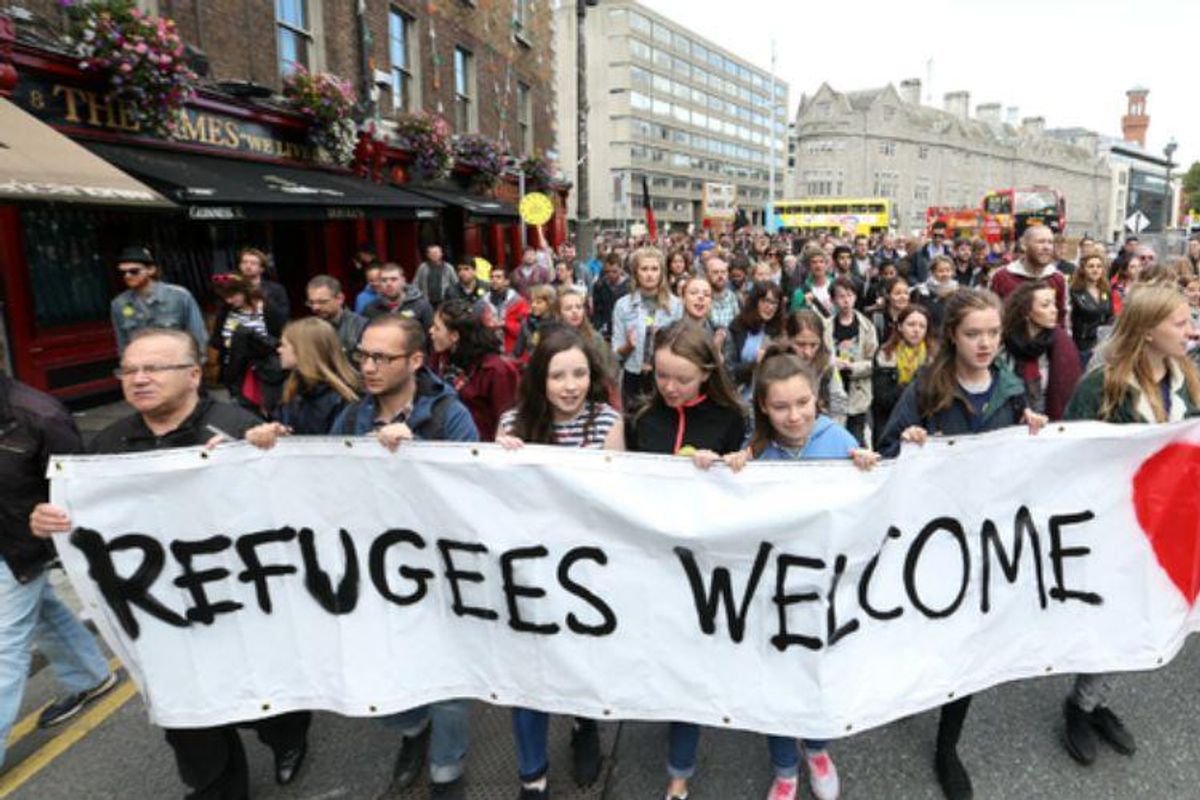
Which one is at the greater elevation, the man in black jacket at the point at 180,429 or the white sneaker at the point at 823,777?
the man in black jacket at the point at 180,429

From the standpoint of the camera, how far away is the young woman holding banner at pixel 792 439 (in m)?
2.67

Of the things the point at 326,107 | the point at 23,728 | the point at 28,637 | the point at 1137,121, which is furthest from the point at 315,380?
the point at 1137,121

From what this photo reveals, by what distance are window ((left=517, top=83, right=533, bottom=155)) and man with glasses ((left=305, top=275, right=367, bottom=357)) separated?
1548 centimetres

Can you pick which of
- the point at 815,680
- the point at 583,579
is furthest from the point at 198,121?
the point at 815,680

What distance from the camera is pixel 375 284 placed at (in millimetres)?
7250

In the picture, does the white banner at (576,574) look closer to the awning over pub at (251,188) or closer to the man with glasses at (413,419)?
the man with glasses at (413,419)

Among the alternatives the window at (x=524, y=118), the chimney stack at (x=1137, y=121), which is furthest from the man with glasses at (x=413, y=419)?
the chimney stack at (x=1137, y=121)

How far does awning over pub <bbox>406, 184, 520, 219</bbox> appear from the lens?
14550mm

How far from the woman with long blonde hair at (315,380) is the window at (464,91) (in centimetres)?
1403

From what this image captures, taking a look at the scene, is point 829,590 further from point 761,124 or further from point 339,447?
point 761,124

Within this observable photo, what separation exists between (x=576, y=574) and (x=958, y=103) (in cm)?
11957

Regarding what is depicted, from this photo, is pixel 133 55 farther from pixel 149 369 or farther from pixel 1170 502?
pixel 1170 502

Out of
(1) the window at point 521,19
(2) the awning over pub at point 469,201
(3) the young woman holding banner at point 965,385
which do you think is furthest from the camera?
(1) the window at point 521,19

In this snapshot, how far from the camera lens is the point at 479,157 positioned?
54.0 ft
